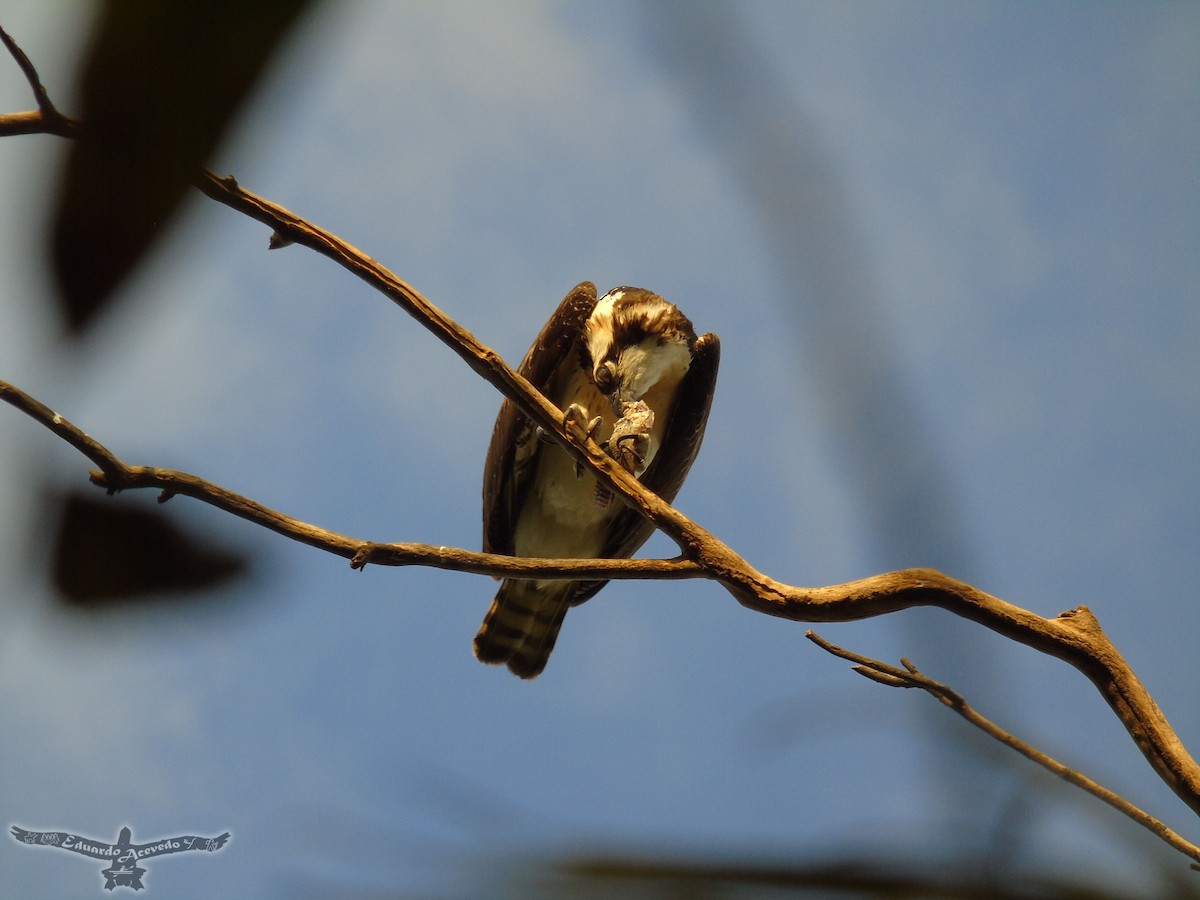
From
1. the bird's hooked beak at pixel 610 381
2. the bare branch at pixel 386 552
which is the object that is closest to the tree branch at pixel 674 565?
the bare branch at pixel 386 552

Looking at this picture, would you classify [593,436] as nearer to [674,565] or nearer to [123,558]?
[674,565]

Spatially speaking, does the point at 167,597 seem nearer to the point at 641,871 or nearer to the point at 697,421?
the point at 641,871

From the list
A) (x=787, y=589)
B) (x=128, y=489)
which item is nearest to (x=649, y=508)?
(x=787, y=589)

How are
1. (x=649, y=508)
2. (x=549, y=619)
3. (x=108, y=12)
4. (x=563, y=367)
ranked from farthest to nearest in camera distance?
(x=549, y=619) → (x=563, y=367) → (x=649, y=508) → (x=108, y=12)

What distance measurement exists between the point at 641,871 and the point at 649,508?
3578 mm

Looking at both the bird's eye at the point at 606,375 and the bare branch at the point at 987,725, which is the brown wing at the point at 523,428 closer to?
the bird's eye at the point at 606,375

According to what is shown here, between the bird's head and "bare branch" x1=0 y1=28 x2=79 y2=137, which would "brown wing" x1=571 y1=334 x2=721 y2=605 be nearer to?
the bird's head

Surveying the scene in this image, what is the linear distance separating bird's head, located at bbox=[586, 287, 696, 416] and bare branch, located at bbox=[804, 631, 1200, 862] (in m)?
2.79

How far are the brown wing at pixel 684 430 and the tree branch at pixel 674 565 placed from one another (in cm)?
208

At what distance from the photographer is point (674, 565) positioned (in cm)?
385

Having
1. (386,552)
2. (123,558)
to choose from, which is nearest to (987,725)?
(386,552)

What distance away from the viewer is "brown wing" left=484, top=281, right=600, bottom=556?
20.9 feet

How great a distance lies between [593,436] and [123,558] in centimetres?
505

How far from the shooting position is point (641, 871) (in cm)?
53
